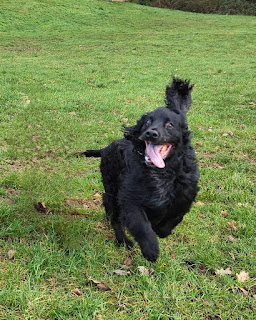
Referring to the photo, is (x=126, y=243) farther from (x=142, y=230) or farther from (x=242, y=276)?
(x=242, y=276)

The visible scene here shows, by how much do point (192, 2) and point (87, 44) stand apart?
25378mm

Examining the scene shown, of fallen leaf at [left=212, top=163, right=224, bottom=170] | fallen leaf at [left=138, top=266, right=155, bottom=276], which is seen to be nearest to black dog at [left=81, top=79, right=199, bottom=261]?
fallen leaf at [left=138, top=266, right=155, bottom=276]

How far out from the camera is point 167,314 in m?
2.60

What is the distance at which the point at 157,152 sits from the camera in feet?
9.72

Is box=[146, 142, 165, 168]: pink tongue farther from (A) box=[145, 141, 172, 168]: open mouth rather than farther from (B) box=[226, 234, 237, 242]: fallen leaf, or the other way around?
(B) box=[226, 234, 237, 242]: fallen leaf

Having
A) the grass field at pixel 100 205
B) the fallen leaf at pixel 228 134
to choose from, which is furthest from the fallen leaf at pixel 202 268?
the fallen leaf at pixel 228 134

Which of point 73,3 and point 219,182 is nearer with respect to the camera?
point 219,182

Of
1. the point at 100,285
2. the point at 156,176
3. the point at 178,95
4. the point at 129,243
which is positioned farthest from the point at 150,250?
the point at 178,95

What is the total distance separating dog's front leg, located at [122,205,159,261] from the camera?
9.04 feet

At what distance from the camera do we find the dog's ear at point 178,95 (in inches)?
138

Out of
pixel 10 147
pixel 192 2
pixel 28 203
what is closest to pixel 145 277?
pixel 28 203

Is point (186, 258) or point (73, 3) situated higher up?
point (73, 3)

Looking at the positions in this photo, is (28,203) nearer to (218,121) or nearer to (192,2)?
(218,121)

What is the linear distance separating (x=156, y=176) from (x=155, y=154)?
204 millimetres
